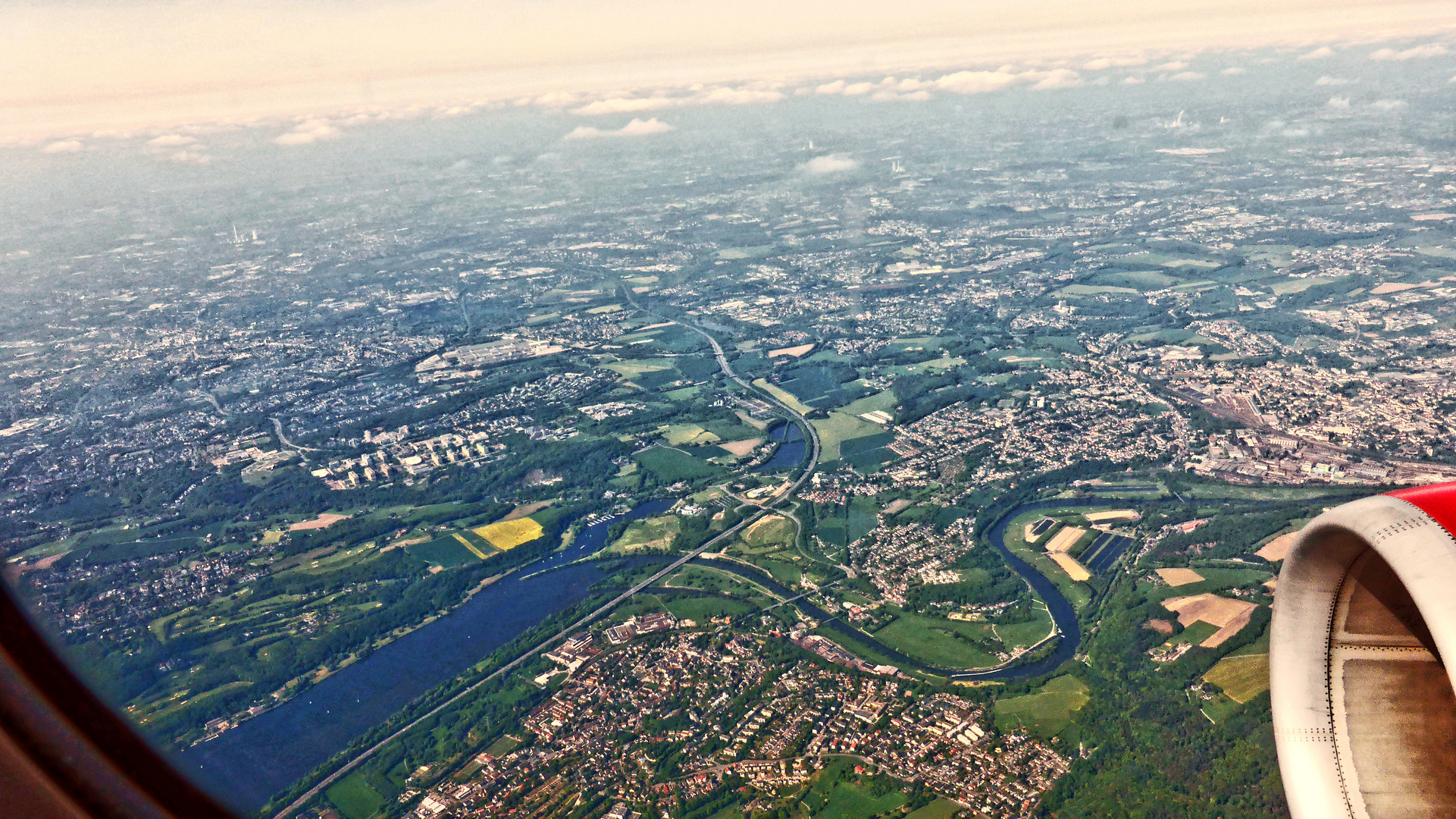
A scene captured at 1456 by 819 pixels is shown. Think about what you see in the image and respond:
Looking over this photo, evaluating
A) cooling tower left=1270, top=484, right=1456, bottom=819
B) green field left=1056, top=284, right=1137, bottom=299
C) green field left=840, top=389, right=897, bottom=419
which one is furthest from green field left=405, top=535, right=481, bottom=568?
green field left=1056, top=284, right=1137, bottom=299

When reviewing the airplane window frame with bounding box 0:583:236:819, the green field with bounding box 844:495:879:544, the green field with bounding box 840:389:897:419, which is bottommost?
the green field with bounding box 840:389:897:419

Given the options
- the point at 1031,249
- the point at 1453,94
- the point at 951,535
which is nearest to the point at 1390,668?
the point at 951,535

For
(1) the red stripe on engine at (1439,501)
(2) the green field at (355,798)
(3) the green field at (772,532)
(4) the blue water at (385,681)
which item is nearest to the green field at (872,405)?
(3) the green field at (772,532)

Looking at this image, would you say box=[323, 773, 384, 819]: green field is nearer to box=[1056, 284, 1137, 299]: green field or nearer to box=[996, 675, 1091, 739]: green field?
box=[996, 675, 1091, 739]: green field

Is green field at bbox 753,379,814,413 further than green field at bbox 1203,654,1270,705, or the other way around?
green field at bbox 753,379,814,413

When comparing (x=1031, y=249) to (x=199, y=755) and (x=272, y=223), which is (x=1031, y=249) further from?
(x=272, y=223)

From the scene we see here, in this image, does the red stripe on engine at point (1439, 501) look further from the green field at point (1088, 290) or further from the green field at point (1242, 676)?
the green field at point (1088, 290)
